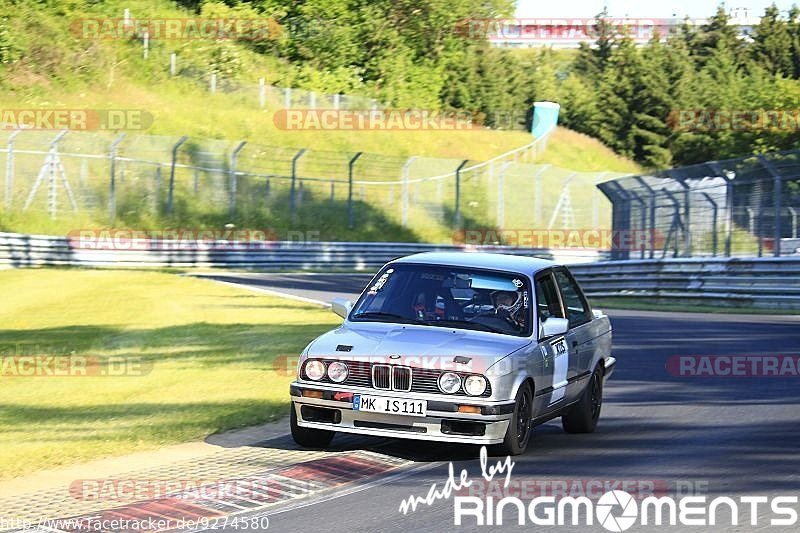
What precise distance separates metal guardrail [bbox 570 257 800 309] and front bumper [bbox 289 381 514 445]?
17083 millimetres

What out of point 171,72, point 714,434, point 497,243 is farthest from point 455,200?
point 714,434

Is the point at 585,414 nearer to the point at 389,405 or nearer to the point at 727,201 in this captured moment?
the point at 389,405

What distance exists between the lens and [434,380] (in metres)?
9.02

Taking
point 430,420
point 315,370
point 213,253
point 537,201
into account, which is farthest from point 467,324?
point 537,201

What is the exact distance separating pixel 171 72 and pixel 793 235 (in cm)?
4002

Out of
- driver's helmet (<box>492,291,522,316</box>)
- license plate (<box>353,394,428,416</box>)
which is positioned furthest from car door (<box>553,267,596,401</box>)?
license plate (<box>353,394,428,416</box>)

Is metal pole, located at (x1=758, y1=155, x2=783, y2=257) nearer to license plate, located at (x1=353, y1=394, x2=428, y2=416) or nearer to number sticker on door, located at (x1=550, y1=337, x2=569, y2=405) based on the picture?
number sticker on door, located at (x1=550, y1=337, x2=569, y2=405)

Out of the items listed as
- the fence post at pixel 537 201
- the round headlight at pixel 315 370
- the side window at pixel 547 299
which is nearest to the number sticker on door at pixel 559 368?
the side window at pixel 547 299

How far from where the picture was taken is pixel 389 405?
356 inches

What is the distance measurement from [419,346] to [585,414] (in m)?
2.19

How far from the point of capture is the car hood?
9047 mm

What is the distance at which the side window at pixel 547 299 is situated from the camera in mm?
10188

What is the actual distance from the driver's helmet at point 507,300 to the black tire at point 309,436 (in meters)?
1.62

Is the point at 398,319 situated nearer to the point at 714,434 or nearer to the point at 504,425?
the point at 504,425
